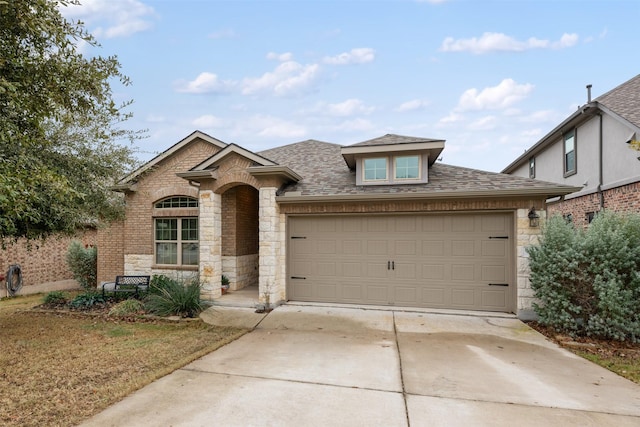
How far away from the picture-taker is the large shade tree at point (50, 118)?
12.5 feet

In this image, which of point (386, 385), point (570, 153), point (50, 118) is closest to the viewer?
point (386, 385)

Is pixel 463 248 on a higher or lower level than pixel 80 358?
higher

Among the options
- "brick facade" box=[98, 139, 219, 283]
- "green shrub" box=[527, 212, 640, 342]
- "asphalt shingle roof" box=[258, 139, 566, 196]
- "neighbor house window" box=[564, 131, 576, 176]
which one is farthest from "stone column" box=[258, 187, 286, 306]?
"neighbor house window" box=[564, 131, 576, 176]

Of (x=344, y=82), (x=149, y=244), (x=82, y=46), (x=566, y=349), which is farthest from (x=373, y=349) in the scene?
(x=344, y=82)

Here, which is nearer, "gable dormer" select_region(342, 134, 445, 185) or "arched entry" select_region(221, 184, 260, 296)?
"gable dormer" select_region(342, 134, 445, 185)

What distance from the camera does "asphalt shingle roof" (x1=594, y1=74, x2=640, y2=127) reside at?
9.78 m

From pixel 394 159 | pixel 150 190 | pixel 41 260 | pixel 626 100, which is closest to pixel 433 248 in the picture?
pixel 394 159

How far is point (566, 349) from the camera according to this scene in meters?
5.83

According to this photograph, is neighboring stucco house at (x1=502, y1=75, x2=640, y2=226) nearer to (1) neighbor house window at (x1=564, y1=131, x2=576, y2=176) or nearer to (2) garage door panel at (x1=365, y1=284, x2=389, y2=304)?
(1) neighbor house window at (x1=564, y1=131, x2=576, y2=176)

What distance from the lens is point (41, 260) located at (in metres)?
12.9

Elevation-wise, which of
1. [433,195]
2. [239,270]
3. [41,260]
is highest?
[433,195]

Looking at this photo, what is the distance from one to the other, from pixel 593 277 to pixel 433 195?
3510mm

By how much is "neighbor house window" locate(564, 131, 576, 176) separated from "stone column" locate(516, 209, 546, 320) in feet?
25.0

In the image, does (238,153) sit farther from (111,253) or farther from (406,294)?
(111,253)
